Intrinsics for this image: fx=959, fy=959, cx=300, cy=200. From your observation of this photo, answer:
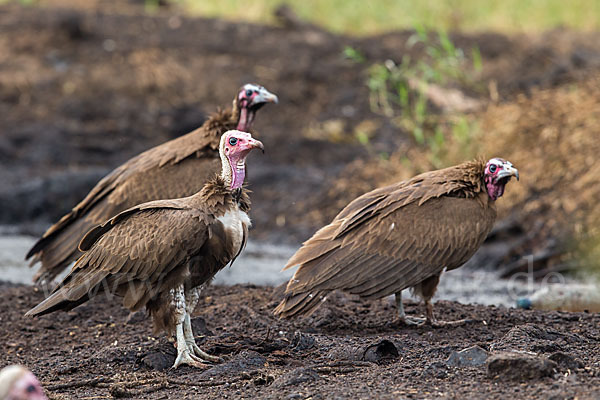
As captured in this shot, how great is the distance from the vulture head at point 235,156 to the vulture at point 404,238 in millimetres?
806

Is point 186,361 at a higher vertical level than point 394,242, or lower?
lower

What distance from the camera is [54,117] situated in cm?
1466

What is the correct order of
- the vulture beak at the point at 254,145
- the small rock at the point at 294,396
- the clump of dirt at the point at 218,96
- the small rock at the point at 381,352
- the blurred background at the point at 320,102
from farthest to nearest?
the clump of dirt at the point at 218,96
the blurred background at the point at 320,102
the vulture beak at the point at 254,145
the small rock at the point at 381,352
the small rock at the point at 294,396

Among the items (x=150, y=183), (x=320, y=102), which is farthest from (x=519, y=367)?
(x=320, y=102)

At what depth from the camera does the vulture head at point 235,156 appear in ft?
19.0

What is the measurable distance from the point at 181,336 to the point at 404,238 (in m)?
1.71

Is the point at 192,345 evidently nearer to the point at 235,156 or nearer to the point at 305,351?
the point at 305,351

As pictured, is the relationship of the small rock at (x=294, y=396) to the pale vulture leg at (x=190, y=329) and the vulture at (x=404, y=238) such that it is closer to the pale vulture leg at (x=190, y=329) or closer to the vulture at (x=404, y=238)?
the pale vulture leg at (x=190, y=329)

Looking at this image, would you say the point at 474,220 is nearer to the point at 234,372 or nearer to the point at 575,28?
the point at 234,372

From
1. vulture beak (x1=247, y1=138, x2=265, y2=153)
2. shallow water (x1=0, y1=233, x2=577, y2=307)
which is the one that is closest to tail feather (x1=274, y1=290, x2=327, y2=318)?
vulture beak (x1=247, y1=138, x2=265, y2=153)

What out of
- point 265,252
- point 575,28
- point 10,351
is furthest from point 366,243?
point 575,28

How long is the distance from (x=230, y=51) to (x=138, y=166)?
9.49 meters

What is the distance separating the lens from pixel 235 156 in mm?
5809

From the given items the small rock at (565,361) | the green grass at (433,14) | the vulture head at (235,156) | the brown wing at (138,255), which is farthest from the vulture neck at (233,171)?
the green grass at (433,14)
